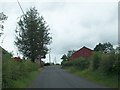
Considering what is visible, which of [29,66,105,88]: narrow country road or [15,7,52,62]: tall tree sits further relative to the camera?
[15,7,52,62]: tall tree

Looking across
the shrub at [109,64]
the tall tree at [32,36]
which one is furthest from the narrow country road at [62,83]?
the tall tree at [32,36]

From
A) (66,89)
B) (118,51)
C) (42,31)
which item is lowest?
(66,89)

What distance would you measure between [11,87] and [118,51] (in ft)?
35.9

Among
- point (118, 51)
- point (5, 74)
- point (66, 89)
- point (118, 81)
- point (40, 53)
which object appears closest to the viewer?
point (5, 74)

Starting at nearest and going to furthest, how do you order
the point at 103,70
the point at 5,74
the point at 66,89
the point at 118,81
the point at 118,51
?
the point at 5,74 < the point at 66,89 < the point at 118,81 < the point at 118,51 < the point at 103,70

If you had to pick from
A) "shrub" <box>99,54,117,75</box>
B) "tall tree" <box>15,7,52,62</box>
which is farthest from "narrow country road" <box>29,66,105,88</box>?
"tall tree" <box>15,7,52,62</box>

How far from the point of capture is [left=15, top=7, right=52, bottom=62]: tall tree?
80375 mm

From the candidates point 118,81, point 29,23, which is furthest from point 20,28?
point 118,81

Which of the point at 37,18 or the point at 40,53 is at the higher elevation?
the point at 37,18

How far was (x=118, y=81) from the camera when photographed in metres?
27.2

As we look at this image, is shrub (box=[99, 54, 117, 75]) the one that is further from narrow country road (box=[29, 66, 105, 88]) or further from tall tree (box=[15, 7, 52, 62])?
tall tree (box=[15, 7, 52, 62])

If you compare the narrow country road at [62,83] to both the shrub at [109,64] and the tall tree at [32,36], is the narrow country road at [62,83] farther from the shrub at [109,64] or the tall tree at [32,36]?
the tall tree at [32,36]

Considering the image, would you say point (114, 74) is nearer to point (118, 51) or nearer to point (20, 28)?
point (118, 51)

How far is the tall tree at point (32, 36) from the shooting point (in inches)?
3164
